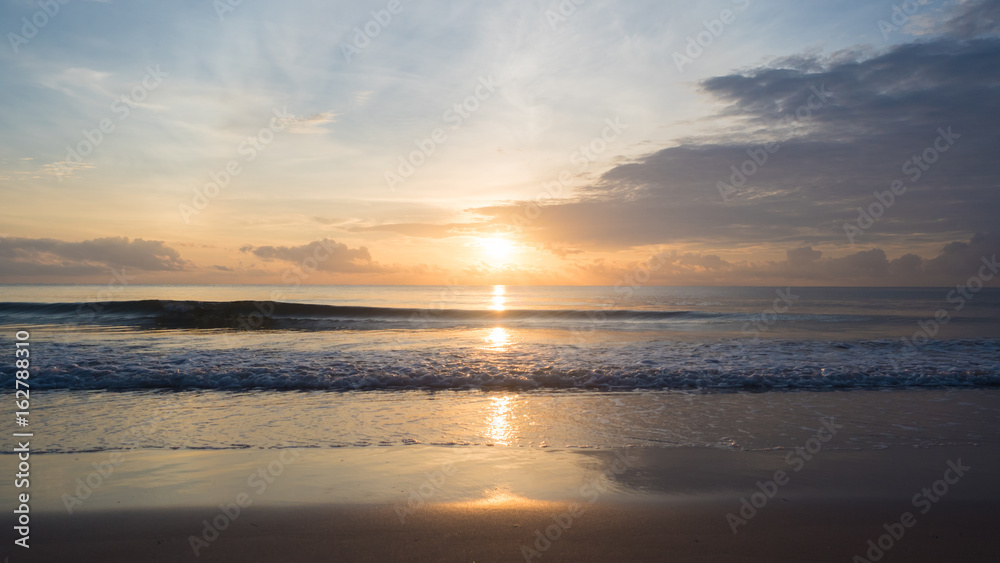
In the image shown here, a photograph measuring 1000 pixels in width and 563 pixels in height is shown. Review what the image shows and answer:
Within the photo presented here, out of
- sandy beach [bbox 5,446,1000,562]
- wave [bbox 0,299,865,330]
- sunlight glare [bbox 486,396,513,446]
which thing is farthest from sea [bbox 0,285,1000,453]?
wave [bbox 0,299,865,330]

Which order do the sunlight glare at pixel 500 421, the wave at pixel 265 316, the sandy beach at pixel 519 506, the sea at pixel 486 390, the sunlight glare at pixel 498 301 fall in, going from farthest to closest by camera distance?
the sunlight glare at pixel 498 301 < the wave at pixel 265 316 < the sea at pixel 486 390 < the sunlight glare at pixel 500 421 < the sandy beach at pixel 519 506

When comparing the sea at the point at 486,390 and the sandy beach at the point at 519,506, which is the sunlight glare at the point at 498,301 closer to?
the sea at the point at 486,390

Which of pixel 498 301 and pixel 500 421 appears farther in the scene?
pixel 498 301

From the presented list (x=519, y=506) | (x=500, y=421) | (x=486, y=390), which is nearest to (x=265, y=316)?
(x=486, y=390)

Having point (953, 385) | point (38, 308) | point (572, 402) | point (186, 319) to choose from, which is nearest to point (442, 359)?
point (572, 402)

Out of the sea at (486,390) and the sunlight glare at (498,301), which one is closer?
the sea at (486,390)

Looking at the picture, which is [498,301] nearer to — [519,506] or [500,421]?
[500,421]

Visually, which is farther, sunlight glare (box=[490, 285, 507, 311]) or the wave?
sunlight glare (box=[490, 285, 507, 311])

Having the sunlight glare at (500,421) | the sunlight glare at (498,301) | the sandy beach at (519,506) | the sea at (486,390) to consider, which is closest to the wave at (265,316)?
the sea at (486,390)

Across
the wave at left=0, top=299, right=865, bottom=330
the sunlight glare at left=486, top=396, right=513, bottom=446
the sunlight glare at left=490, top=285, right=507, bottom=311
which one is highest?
the sunlight glare at left=490, top=285, right=507, bottom=311

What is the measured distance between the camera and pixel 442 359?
44.9 feet

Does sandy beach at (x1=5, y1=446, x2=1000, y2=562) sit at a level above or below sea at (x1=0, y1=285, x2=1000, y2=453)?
below

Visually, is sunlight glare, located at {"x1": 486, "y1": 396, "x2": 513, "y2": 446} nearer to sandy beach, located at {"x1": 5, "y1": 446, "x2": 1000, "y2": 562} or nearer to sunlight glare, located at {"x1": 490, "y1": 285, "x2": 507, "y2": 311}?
sandy beach, located at {"x1": 5, "y1": 446, "x2": 1000, "y2": 562}

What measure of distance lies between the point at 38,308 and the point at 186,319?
13358 millimetres
